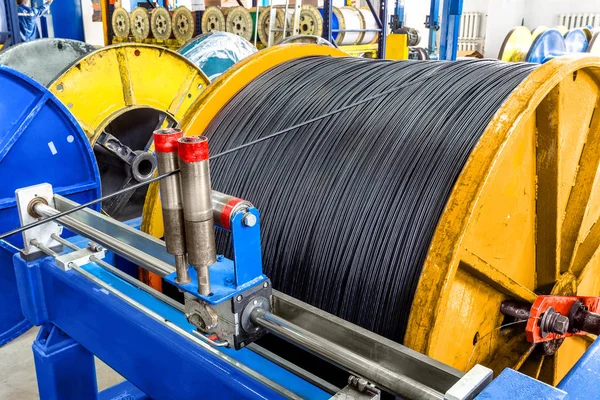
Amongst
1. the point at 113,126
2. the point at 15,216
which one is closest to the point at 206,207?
the point at 15,216

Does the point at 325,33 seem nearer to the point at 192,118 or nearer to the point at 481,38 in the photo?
the point at 192,118

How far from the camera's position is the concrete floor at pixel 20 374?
9.57ft

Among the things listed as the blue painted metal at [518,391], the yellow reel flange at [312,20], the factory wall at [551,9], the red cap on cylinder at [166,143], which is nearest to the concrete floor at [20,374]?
the red cap on cylinder at [166,143]

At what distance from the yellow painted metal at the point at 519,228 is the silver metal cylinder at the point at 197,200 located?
0.65 m

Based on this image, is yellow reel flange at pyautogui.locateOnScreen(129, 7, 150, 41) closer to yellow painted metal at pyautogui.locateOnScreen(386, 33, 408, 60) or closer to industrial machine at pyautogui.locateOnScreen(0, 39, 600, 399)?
yellow painted metal at pyautogui.locateOnScreen(386, 33, 408, 60)

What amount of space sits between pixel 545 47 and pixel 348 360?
32.2 feet

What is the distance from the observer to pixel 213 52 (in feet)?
17.3

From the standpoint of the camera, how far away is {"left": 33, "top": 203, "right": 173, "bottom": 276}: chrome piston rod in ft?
4.84

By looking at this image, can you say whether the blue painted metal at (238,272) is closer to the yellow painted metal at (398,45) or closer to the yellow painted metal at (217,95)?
the yellow painted metal at (217,95)

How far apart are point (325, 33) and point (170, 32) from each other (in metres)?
3.20

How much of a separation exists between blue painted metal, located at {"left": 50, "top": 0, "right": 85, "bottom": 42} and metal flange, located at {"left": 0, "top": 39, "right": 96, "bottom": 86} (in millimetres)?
6476

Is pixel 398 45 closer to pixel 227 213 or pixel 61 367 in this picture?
pixel 61 367

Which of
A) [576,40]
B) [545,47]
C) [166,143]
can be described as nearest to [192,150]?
[166,143]

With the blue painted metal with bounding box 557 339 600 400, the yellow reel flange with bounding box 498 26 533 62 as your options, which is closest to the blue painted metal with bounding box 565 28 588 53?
the yellow reel flange with bounding box 498 26 533 62
